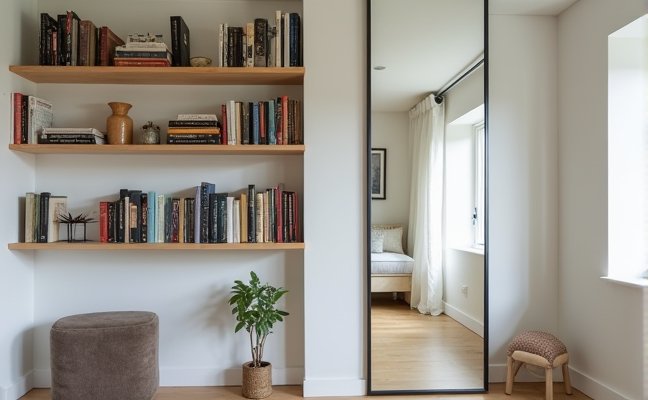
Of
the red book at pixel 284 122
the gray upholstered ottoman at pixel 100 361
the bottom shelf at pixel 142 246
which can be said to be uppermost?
the red book at pixel 284 122

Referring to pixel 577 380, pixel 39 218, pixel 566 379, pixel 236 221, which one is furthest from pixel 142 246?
pixel 577 380

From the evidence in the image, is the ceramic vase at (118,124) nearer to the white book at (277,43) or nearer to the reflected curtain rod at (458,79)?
the white book at (277,43)

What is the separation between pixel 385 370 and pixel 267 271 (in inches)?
36.8

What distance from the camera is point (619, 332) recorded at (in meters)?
2.61

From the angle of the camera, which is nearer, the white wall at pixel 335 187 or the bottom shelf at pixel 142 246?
the bottom shelf at pixel 142 246

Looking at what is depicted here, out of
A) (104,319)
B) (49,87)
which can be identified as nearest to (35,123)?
(49,87)

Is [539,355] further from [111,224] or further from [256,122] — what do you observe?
[111,224]

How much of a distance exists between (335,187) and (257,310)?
0.84 meters

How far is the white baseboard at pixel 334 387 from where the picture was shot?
2.85m

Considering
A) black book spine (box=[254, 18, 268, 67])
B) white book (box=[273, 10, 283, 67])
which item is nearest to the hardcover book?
black book spine (box=[254, 18, 268, 67])

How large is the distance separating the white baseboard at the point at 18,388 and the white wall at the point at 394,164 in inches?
88.3

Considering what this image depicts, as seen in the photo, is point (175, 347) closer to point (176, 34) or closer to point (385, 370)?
point (385, 370)

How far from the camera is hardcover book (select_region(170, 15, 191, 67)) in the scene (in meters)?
2.80

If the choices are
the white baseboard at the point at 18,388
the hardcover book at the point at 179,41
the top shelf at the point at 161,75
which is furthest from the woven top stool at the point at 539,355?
the white baseboard at the point at 18,388
